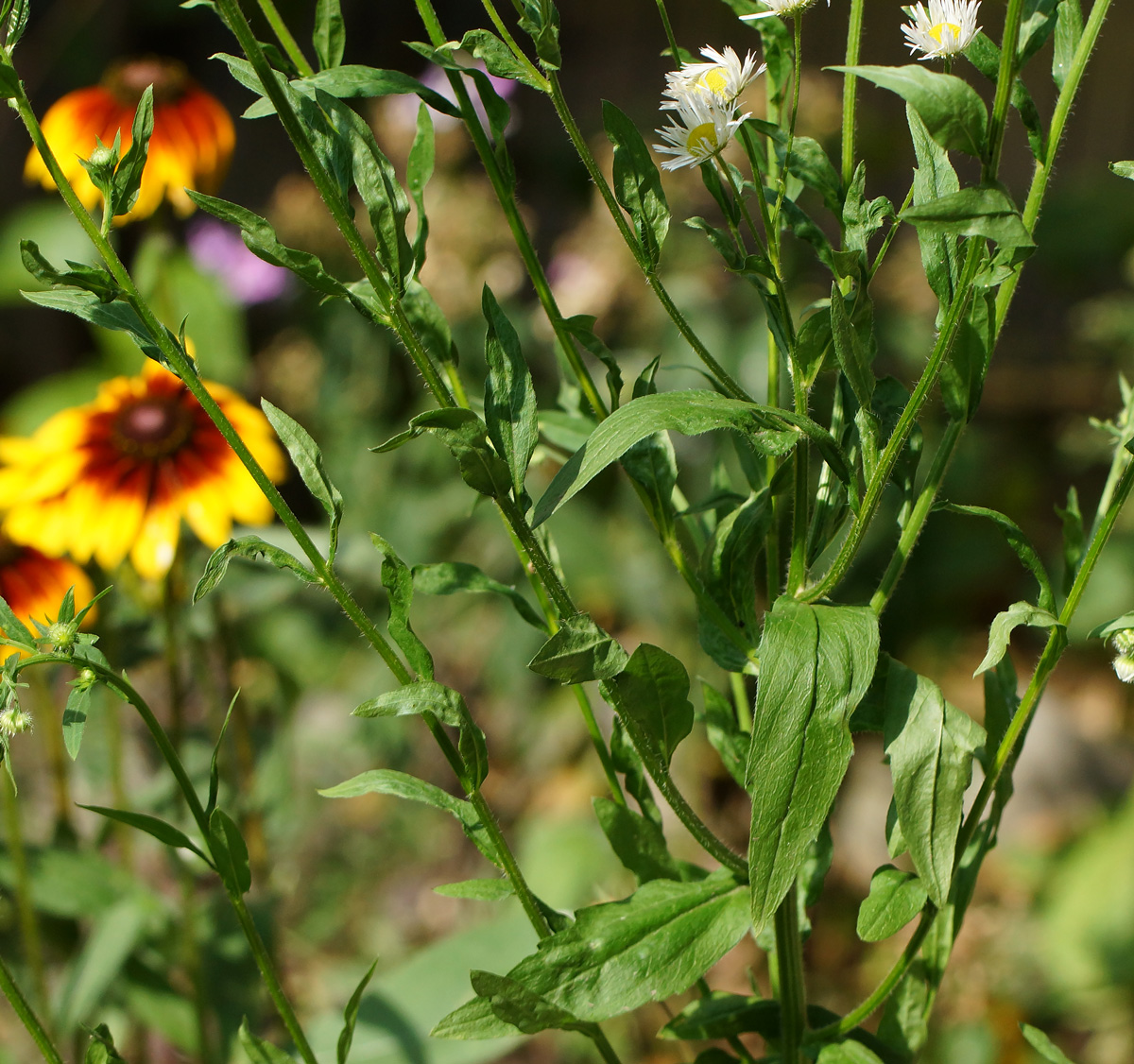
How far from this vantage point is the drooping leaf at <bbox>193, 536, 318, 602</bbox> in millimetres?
362

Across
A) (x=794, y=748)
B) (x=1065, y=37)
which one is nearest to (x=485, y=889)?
(x=794, y=748)

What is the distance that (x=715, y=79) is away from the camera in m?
0.39

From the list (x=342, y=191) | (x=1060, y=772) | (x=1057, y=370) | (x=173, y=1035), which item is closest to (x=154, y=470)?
(x=173, y=1035)

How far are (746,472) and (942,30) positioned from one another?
6.7 inches

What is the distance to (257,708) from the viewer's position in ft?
5.36

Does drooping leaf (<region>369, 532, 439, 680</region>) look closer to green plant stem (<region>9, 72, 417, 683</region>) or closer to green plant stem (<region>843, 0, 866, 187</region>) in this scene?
green plant stem (<region>9, 72, 417, 683</region>)

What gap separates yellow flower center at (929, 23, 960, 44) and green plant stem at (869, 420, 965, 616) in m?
0.12

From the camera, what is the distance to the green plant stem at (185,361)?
1.11 feet

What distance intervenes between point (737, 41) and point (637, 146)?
2.31m

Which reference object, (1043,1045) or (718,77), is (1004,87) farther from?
(1043,1045)

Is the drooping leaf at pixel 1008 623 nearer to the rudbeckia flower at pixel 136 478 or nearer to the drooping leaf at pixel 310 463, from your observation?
the drooping leaf at pixel 310 463

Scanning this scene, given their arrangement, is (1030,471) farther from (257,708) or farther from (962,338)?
(962,338)

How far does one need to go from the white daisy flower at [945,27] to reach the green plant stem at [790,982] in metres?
0.30

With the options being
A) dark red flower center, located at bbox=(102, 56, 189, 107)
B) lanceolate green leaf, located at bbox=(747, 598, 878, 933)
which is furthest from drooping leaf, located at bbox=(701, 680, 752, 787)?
dark red flower center, located at bbox=(102, 56, 189, 107)
